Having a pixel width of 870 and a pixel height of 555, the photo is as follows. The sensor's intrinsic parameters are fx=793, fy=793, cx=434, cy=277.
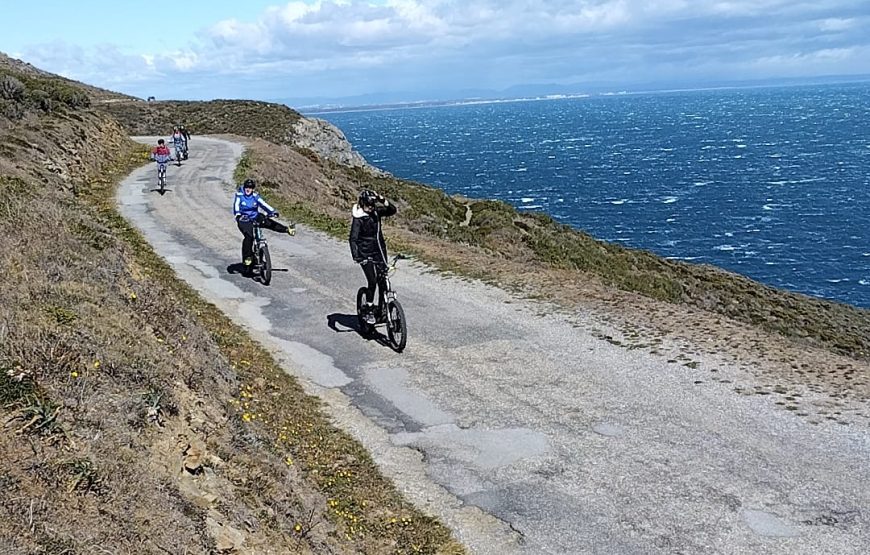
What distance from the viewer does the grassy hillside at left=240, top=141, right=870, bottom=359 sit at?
28688mm

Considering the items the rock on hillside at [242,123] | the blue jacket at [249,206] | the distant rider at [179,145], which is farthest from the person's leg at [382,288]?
the rock on hillside at [242,123]

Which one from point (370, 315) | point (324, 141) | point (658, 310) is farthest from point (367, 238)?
point (324, 141)

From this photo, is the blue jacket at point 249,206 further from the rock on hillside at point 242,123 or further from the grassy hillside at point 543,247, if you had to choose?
the rock on hillside at point 242,123

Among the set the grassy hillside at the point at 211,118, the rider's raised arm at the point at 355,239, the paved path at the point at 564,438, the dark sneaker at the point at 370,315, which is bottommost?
the paved path at the point at 564,438

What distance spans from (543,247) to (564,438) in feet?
78.5

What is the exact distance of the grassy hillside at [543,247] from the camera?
2869 cm

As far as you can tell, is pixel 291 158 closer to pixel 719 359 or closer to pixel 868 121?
pixel 719 359

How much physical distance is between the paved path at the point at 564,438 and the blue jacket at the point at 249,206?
2.40m

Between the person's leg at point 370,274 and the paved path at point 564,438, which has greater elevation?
the person's leg at point 370,274

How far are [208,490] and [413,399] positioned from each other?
436 centimetres

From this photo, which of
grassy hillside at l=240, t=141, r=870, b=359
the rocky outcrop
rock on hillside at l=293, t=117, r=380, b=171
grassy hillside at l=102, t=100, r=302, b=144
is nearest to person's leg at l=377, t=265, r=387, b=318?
grassy hillside at l=240, t=141, r=870, b=359

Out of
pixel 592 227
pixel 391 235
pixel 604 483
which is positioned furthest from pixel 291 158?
pixel 604 483

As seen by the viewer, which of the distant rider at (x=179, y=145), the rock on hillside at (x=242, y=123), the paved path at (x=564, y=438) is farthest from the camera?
the rock on hillside at (x=242, y=123)

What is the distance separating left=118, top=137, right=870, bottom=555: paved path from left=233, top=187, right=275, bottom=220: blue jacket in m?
2.40
